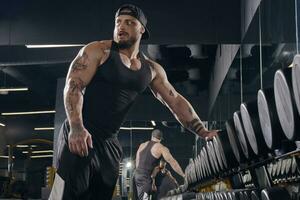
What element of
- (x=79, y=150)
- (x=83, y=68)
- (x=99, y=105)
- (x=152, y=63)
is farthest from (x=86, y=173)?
(x=152, y=63)

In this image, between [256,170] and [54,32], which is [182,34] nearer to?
[54,32]

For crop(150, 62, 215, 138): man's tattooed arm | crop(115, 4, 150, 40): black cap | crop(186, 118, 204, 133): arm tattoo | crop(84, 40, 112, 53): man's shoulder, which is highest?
crop(115, 4, 150, 40): black cap

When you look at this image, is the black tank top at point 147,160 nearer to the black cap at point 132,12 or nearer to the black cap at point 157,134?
the black cap at point 157,134

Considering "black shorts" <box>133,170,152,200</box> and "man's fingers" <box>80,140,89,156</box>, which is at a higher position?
"man's fingers" <box>80,140,89,156</box>

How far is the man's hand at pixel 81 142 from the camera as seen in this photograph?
4520mm

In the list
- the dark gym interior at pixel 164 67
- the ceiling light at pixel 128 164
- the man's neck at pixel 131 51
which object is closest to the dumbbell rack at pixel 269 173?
the dark gym interior at pixel 164 67

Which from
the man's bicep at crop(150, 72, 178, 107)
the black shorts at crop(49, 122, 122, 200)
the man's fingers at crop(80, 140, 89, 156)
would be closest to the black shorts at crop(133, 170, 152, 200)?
the man's bicep at crop(150, 72, 178, 107)

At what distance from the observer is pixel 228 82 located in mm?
5520

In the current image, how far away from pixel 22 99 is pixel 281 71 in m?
5.70

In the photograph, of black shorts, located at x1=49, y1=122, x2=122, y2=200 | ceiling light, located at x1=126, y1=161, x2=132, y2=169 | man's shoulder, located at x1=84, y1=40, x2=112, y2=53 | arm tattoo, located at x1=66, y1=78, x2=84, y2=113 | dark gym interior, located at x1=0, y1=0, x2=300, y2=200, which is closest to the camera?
dark gym interior, located at x1=0, y1=0, x2=300, y2=200

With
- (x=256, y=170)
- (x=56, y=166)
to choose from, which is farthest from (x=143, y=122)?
(x=256, y=170)

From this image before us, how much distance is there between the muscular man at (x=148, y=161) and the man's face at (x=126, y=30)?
1373mm

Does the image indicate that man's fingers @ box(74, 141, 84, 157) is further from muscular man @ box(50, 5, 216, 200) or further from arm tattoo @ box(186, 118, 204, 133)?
arm tattoo @ box(186, 118, 204, 133)

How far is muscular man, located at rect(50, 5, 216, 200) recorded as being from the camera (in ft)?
14.8
